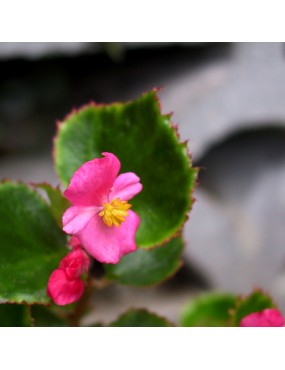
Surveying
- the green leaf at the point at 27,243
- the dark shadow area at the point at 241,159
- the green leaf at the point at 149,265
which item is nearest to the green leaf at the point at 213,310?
the green leaf at the point at 149,265

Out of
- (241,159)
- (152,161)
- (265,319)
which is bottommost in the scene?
(265,319)

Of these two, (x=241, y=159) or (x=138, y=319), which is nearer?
(x=138, y=319)

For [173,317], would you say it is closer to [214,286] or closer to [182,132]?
[214,286]

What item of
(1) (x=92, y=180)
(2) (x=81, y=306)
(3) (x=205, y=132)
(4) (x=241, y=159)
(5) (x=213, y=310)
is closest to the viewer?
(1) (x=92, y=180)

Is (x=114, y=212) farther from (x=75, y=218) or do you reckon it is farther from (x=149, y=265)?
(x=149, y=265)

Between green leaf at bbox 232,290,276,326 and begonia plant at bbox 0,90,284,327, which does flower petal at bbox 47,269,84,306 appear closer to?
begonia plant at bbox 0,90,284,327

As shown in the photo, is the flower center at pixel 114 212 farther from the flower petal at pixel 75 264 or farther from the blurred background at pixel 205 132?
the blurred background at pixel 205 132

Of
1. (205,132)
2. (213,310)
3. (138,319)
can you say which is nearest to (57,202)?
(138,319)

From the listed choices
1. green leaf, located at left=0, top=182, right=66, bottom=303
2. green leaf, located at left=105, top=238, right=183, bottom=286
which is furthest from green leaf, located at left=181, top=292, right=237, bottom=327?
green leaf, located at left=0, top=182, right=66, bottom=303
